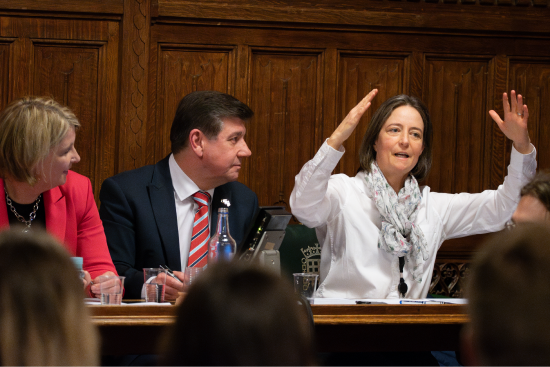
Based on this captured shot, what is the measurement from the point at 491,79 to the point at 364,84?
0.77 m

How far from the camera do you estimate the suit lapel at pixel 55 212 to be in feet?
7.39

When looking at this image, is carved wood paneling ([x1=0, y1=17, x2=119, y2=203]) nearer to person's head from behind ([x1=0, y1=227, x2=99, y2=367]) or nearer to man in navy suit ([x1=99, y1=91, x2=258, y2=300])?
man in navy suit ([x1=99, y1=91, x2=258, y2=300])

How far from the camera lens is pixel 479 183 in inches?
145

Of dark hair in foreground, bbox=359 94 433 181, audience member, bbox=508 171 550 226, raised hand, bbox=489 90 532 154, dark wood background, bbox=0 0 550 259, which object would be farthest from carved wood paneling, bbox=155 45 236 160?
audience member, bbox=508 171 550 226

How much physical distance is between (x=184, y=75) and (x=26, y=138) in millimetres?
1458

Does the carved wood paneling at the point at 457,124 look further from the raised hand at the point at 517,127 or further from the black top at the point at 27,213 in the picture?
the black top at the point at 27,213

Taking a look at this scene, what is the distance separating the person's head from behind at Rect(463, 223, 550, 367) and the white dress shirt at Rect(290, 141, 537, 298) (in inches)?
67.8

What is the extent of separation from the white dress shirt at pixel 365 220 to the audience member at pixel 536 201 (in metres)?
0.90

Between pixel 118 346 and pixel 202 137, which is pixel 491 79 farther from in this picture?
pixel 118 346

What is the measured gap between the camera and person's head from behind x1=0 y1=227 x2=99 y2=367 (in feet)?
2.27

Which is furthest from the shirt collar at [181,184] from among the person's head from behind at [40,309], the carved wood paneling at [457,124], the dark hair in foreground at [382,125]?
the person's head from behind at [40,309]

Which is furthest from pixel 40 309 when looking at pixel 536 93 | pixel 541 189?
pixel 536 93

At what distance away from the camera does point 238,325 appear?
64cm

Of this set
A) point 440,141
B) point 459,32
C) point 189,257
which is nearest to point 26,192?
point 189,257
